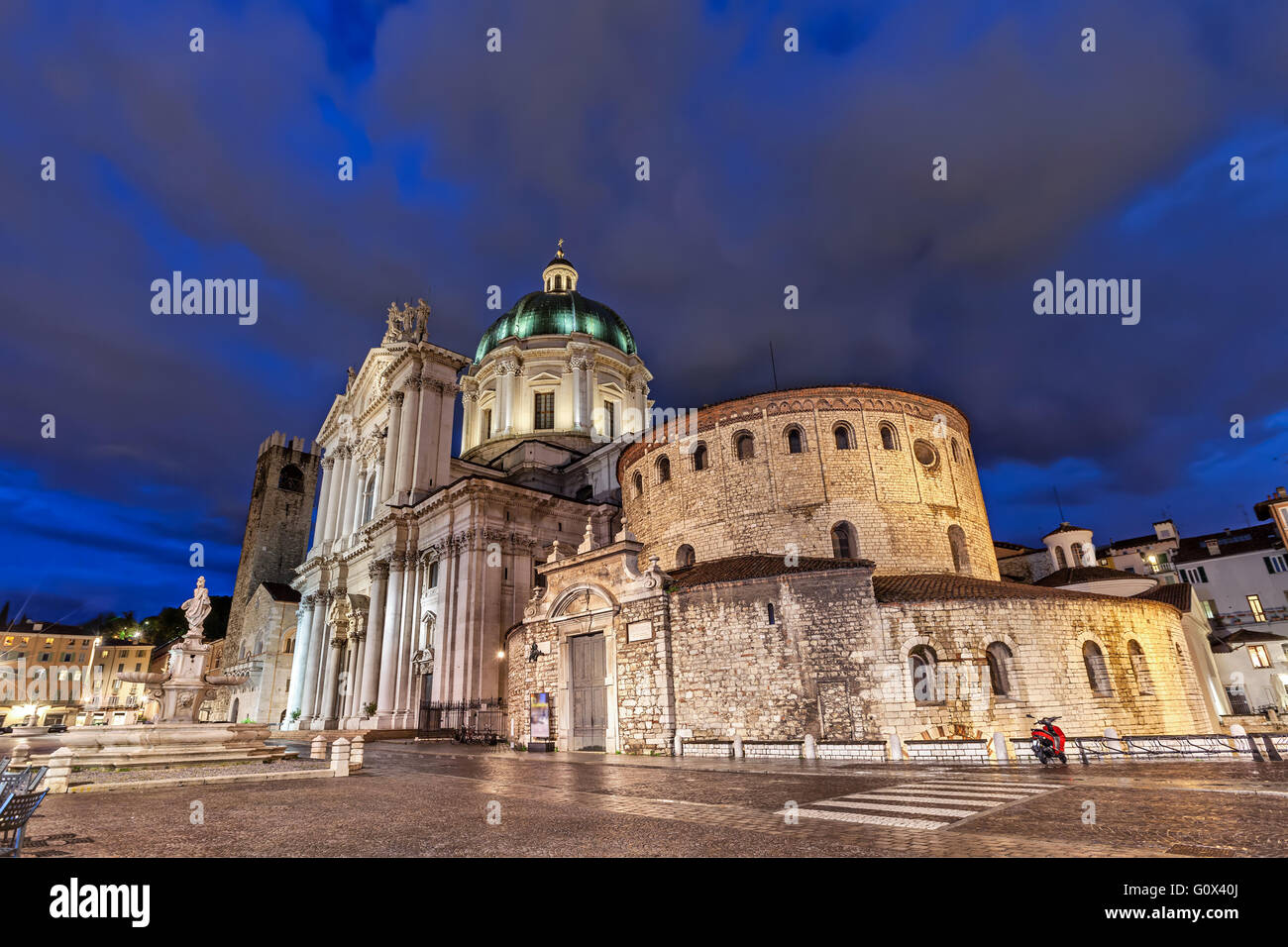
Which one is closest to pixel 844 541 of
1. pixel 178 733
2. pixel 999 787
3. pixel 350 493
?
pixel 999 787

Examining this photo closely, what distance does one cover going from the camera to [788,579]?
61.6 ft

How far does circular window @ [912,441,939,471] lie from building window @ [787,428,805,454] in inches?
176

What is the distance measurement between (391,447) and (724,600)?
29695mm

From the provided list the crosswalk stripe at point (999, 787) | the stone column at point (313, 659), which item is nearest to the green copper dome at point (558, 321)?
the stone column at point (313, 659)

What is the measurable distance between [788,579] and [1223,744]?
32.4 feet

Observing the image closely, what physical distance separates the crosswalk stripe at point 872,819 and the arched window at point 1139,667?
18178 mm

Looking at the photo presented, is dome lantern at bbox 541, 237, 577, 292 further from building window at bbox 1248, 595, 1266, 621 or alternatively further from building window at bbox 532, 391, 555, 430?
building window at bbox 1248, 595, 1266, 621

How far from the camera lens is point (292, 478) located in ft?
208

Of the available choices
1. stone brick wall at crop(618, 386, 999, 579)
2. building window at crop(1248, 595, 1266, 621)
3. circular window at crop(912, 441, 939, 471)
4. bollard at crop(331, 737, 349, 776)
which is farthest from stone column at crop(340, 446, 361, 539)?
building window at crop(1248, 595, 1266, 621)

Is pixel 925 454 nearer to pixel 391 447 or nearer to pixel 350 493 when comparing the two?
pixel 391 447

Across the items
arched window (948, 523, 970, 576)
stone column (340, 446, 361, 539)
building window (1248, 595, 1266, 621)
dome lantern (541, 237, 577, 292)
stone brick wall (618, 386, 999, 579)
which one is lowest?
building window (1248, 595, 1266, 621)

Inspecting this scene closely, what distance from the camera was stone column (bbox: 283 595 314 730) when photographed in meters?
44.2

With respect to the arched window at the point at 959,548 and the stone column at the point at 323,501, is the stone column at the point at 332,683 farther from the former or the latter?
the arched window at the point at 959,548
